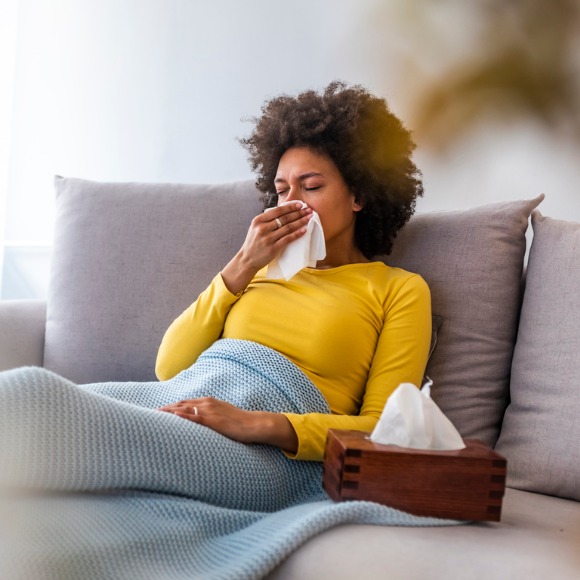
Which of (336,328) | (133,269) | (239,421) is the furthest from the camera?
(133,269)

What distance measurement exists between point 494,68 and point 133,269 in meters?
1.72

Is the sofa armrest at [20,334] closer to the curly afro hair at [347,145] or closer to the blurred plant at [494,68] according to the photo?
the curly afro hair at [347,145]

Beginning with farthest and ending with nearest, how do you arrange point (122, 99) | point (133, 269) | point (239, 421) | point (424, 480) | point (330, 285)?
point (122, 99), point (133, 269), point (330, 285), point (239, 421), point (424, 480)

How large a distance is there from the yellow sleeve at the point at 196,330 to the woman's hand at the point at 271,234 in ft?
0.22

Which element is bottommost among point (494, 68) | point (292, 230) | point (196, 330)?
point (196, 330)

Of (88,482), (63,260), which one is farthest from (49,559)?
(63,260)

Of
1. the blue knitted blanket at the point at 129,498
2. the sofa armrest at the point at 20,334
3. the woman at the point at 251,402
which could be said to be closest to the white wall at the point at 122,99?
the woman at the point at 251,402

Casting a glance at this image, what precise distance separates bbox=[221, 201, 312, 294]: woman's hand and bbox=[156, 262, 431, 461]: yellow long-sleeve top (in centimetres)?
7

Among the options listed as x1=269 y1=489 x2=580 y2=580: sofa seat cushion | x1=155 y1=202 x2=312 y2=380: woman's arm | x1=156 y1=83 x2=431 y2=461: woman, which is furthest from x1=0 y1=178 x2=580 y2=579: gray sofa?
x1=155 y1=202 x2=312 y2=380: woman's arm

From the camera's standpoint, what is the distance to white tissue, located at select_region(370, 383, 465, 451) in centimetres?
106

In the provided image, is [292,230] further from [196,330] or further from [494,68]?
[494,68]

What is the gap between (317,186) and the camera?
1610 mm

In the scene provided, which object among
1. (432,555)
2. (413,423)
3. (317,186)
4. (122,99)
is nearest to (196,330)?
(317,186)

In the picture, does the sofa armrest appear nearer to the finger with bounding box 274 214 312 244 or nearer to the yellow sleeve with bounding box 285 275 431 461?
the finger with bounding box 274 214 312 244
